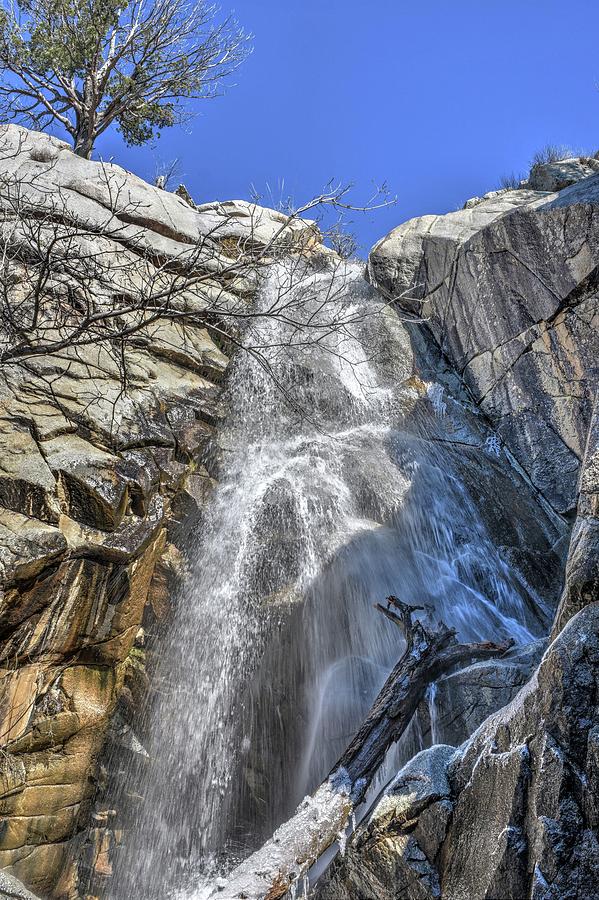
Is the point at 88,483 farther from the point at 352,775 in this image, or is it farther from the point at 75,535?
the point at 352,775

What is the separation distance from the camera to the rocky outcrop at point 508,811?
2.79m

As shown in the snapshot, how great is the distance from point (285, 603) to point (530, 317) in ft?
23.2

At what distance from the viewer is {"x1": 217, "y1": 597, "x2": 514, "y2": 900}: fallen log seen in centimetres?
395

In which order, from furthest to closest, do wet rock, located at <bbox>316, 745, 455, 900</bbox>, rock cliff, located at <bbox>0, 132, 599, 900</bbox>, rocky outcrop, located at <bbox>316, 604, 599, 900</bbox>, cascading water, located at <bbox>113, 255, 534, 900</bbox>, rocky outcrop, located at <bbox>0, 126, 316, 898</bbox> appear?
cascading water, located at <bbox>113, 255, 534, 900</bbox>
rocky outcrop, located at <bbox>0, 126, 316, 898</bbox>
wet rock, located at <bbox>316, 745, 455, 900</bbox>
rock cliff, located at <bbox>0, 132, 599, 900</bbox>
rocky outcrop, located at <bbox>316, 604, 599, 900</bbox>

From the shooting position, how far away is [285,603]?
803 centimetres

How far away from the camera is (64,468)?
6.92 m

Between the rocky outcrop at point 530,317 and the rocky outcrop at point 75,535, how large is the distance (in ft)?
15.9

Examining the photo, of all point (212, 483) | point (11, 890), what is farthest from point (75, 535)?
point (11, 890)

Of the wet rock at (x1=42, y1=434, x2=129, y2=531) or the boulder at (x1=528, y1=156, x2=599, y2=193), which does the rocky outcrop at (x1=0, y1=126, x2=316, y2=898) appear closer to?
the wet rock at (x1=42, y1=434, x2=129, y2=531)

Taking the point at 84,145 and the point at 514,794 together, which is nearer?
the point at 514,794

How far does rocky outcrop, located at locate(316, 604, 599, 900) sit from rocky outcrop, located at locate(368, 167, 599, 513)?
292 inches

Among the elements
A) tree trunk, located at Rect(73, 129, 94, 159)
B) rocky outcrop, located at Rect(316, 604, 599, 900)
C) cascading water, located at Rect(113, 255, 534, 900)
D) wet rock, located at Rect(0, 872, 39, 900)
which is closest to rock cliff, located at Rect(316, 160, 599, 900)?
rocky outcrop, located at Rect(316, 604, 599, 900)

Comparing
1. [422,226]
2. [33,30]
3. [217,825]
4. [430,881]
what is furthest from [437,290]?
[33,30]

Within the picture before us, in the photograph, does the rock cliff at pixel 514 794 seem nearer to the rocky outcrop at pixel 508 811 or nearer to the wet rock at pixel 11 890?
the rocky outcrop at pixel 508 811
